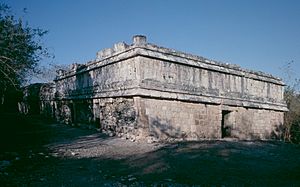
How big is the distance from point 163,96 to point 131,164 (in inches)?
137

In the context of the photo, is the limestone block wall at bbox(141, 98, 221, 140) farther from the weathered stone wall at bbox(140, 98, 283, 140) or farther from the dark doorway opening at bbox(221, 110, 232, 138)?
the dark doorway opening at bbox(221, 110, 232, 138)

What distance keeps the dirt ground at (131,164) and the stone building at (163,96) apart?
1.18m

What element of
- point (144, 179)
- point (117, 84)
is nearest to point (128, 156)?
point (144, 179)

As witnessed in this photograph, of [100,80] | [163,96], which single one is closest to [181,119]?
[163,96]

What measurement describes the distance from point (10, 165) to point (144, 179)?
9.69 ft

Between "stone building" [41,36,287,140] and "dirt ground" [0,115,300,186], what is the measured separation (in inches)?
46.3

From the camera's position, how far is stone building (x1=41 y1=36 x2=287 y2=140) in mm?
8758

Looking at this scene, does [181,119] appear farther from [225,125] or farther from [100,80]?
[100,80]

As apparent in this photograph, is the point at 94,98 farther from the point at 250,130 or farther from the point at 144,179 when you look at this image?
the point at 250,130

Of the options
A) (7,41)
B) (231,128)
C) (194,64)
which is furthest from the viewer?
(231,128)

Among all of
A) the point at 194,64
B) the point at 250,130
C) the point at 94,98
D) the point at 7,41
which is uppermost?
the point at 7,41

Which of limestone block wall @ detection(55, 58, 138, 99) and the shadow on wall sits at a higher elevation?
limestone block wall @ detection(55, 58, 138, 99)

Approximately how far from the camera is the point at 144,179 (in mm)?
4762

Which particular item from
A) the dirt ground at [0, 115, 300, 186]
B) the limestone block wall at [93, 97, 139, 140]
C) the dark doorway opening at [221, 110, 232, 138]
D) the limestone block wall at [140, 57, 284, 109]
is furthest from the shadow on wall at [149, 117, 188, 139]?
the dark doorway opening at [221, 110, 232, 138]
